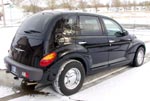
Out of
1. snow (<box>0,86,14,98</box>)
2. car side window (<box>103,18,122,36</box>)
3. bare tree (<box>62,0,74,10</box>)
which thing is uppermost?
bare tree (<box>62,0,74,10</box>)

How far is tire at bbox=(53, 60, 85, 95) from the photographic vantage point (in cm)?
420

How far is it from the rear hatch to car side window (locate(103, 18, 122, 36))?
1589 millimetres

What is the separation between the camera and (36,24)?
4.43m

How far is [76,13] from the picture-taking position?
183 inches

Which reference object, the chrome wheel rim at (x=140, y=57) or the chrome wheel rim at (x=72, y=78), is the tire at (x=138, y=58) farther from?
the chrome wheel rim at (x=72, y=78)

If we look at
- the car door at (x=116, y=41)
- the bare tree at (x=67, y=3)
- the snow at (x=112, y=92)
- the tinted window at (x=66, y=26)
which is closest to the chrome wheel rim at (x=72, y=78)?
the snow at (x=112, y=92)

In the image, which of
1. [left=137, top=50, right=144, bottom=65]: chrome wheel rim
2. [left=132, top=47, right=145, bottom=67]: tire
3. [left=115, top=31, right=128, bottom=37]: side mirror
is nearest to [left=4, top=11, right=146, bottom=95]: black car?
[left=115, top=31, right=128, bottom=37]: side mirror

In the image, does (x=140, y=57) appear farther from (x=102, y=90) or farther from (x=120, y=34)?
(x=102, y=90)

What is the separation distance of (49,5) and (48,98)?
42.5 metres

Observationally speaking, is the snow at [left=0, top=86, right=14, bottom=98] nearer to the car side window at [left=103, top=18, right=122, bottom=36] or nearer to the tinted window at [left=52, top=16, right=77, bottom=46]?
the tinted window at [left=52, top=16, right=77, bottom=46]

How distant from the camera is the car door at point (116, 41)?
5309mm

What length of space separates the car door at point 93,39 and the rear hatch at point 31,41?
0.78 meters

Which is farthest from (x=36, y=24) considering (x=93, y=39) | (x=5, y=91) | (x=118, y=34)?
(x=118, y=34)

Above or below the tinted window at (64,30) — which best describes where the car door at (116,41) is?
below
